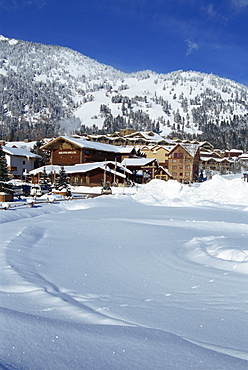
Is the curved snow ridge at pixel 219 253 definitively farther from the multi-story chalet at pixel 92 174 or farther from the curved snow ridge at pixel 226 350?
the multi-story chalet at pixel 92 174

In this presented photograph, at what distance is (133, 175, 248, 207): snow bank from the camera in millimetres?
25180

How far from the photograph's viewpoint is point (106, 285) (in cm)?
559

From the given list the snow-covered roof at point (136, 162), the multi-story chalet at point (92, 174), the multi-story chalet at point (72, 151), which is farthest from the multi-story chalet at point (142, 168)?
the multi-story chalet at point (92, 174)

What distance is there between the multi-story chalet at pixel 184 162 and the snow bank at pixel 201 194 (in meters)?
35.2

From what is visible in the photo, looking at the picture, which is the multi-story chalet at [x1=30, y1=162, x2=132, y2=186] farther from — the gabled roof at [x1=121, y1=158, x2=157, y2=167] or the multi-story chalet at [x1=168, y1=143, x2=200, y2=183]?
the multi-story chalet at [x1=168, y1=143, x2=200, y2=183]

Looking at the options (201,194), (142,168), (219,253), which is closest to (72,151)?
(142,168)

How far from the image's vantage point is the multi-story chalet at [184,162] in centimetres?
6694

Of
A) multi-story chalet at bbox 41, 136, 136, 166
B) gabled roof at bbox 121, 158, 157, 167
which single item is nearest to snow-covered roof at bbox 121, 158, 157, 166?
gabled roof at bbox 121, 158, 157, 167

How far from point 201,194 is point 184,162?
39648 millimetres

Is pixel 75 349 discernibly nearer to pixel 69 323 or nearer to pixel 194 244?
pixel 69 323

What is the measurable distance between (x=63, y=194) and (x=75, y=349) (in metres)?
27.2

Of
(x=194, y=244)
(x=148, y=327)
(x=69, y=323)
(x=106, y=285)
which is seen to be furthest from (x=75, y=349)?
(x=194, y=244)

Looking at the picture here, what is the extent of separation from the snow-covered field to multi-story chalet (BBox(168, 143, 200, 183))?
189ft

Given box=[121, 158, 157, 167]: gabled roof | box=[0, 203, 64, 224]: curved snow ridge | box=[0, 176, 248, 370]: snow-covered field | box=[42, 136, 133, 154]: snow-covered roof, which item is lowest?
box=[0, 203, 64, 224]: curved snow ridge
